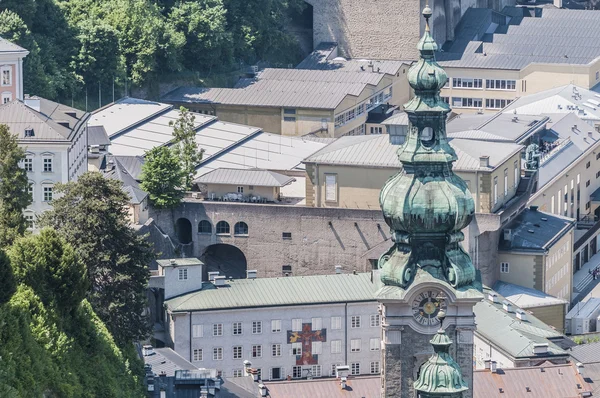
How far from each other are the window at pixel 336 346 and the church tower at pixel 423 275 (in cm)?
6701

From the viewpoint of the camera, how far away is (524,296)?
171 metres

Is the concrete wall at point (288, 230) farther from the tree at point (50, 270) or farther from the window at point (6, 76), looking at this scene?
→ the tree at point (50, 270)

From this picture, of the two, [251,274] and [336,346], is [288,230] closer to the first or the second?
[251,274]

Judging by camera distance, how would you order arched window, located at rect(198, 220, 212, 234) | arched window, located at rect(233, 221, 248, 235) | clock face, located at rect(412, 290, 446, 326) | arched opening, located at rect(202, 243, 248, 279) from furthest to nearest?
arched opening, located at rect(202, 243, 248, 279), arched window, located at rect(198, 220, 212, 234), arched window, located at rect(233, 221, 248, 235), clock face, located at rect(412, 290, 446, 326)

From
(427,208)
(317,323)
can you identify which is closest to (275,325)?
(317,323)

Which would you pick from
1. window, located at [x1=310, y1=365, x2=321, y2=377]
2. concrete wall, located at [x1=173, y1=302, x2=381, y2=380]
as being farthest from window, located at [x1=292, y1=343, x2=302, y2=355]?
window, located at [x1=310, y1=365, x2=321, y2=377]

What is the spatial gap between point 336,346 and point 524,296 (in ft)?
55.3

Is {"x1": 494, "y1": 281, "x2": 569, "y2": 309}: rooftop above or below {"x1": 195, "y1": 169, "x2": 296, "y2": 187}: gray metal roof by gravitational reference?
below

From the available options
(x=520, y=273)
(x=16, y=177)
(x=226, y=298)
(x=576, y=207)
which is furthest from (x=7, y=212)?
(x=576, y=207)

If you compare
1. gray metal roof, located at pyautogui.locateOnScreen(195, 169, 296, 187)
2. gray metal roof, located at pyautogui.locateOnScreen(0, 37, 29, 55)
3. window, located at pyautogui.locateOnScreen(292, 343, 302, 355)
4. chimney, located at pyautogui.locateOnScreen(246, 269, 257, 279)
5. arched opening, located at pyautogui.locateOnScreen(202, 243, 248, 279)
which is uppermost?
gray metal roof, located at pyautogui.locateOnScreen(0, 37, 29, 55)

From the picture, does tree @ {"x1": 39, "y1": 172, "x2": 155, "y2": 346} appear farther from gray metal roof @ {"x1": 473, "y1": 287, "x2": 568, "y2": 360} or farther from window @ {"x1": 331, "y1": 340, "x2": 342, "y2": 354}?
gray metal roof @ {"x1": 473, "y1": 287, "x2": 568, "y2": 360}

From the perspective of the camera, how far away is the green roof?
157 m

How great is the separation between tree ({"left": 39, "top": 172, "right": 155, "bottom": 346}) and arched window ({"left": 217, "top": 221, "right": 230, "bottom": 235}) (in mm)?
25119

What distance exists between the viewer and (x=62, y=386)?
110 m
